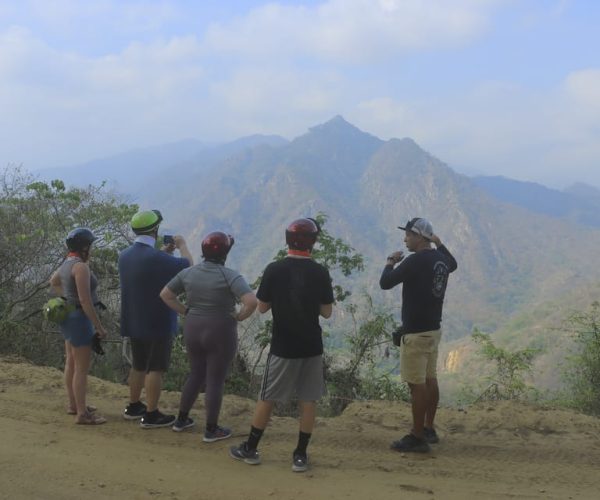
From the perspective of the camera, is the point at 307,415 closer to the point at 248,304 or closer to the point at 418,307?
the point at 248,304

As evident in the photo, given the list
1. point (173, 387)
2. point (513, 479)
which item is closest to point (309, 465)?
point (513, 479)

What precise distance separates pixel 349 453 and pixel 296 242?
190cm

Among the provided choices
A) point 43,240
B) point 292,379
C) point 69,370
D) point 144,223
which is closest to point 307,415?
point 292,379

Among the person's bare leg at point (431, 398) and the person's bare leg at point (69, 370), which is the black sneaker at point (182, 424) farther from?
the person's bare leg at point (431, 398)

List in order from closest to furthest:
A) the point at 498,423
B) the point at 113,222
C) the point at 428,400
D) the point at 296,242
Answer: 1. the point at 296,242
2. the point at 428,400
3. the point at 498,423
4. the point at 113,222

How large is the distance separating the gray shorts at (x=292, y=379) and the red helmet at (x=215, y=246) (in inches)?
36.2

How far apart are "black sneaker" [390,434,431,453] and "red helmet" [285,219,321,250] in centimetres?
191

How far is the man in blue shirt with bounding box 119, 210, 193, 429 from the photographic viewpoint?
4617mm

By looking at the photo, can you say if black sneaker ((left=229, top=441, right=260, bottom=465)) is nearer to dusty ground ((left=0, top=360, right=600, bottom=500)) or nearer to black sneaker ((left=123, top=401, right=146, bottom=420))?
dusty ground ((left=0, top=360, right=600, bottom=500))

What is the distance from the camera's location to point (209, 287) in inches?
169

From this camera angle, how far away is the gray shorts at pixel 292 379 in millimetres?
4027

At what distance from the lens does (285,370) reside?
402 centimetres

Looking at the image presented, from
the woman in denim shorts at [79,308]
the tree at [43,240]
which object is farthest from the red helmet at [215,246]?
the tree at [43,240]

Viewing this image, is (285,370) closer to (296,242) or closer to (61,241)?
(296,242)
